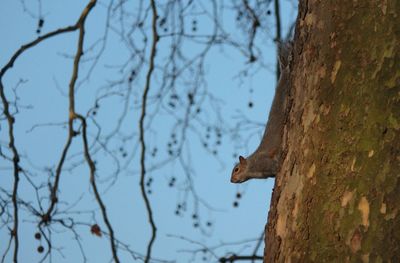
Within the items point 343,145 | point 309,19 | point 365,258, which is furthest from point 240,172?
point 365,258

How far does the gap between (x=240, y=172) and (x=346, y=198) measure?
99 cm

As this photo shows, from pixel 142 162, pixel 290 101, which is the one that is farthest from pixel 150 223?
pixel 290 101

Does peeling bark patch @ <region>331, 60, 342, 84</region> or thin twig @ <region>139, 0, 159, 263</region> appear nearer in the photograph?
peeling bark patch @ <region>331, 60, 342, 84</region>

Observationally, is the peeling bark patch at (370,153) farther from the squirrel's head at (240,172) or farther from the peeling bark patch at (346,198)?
the squirrel's head at (240,172)

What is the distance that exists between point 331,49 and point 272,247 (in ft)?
Answer: 1.35

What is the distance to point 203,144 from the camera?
3582mm

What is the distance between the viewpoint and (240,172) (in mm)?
2309

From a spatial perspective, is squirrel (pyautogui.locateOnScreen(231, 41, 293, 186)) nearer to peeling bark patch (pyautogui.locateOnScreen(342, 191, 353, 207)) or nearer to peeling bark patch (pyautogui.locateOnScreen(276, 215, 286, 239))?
peeling bark patch (pyautogui.locateOnScreen(276, 215, 286, 239))

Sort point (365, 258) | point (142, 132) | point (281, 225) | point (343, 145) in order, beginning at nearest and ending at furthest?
point (365, 258)
point (343, 145)
point (281, 225)
point (142, 132)

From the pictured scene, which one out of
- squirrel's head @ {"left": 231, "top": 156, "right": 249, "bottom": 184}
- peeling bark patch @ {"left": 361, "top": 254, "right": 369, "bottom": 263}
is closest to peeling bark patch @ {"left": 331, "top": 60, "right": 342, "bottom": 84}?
peeling bark patch @ {"left": 361, "top": 254, "right": 369, "bottom": 263}

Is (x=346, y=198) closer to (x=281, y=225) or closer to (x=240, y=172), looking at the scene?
(x=281, y=225)

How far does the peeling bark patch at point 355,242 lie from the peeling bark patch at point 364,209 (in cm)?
2

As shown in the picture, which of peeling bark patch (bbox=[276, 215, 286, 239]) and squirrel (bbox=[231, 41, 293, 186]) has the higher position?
squirrel (bbox=[231, 41, 293, 186])

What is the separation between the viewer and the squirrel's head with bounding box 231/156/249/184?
7.42ft
